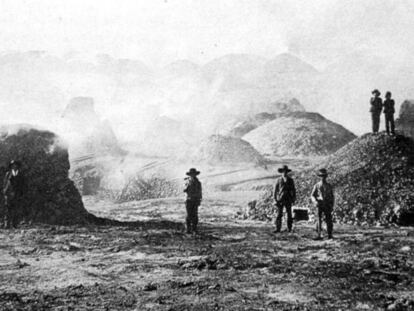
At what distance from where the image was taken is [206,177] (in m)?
30.6

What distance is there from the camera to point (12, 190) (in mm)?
11906

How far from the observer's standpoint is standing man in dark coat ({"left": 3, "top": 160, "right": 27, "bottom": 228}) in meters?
11.9

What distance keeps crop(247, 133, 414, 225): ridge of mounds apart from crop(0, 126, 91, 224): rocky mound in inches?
254

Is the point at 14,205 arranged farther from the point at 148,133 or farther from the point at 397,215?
the point at 148,133

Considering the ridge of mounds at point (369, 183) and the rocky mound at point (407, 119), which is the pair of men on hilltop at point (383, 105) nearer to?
the ridge of mounds at point (369, 183)

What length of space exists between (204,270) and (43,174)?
801cm

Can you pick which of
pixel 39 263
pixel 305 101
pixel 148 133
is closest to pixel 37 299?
pixel 39 263

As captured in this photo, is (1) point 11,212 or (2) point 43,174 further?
(2) point 43,174

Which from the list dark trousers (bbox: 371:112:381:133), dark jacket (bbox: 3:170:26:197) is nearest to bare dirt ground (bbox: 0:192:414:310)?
dark jacket (bbox: 3:170:26:197)

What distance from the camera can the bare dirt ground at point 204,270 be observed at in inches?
204

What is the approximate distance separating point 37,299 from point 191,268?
96.0 inches

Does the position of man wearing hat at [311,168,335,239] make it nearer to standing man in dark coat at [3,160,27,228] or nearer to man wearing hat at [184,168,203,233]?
man wearing hat at [184,168,203,233]

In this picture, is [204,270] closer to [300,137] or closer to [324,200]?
[324,200]

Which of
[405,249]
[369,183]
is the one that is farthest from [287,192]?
[369,183]
